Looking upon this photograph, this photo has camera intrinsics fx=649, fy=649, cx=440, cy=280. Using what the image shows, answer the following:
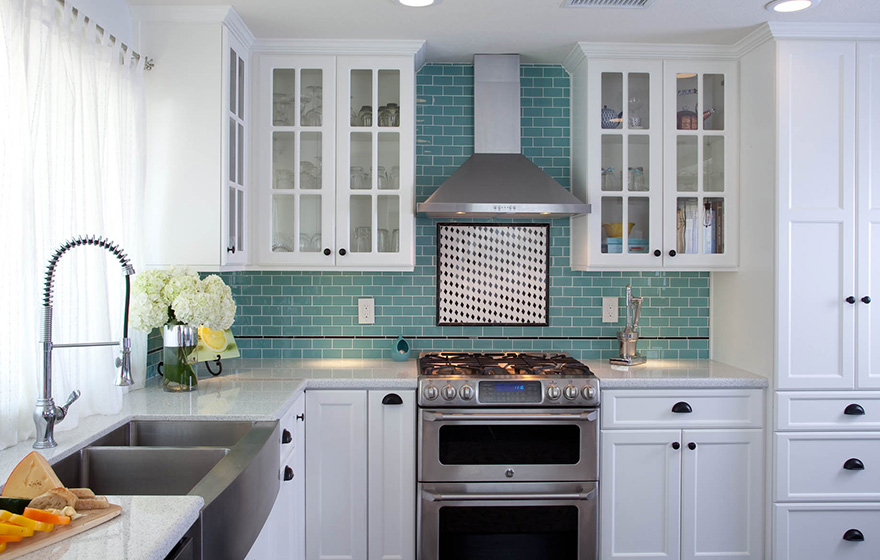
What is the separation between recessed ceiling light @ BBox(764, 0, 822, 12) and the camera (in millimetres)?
2549

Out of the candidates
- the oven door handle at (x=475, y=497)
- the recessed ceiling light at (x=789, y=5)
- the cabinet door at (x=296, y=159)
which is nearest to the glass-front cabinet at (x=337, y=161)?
the cabinet door at (x=296, y=159)

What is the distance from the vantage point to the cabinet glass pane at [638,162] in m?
3.16

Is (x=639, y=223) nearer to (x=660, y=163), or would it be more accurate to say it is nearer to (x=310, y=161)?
(x=660, y=163)

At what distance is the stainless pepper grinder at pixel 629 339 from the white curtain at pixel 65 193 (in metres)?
2.19

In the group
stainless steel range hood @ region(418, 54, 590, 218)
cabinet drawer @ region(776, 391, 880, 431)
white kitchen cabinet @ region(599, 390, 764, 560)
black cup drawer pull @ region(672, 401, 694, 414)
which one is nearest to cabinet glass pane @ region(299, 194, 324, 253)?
stainless steel range hood @ region(418, 54, 590, 218)

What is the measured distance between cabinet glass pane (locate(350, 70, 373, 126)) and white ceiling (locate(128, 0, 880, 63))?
177mm

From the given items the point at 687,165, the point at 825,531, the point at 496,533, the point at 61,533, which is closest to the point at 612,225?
the point at 687,165

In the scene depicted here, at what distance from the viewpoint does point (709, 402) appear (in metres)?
2.88

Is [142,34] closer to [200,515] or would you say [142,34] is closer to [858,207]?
[200,515]

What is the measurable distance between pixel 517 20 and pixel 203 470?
7.12 feet

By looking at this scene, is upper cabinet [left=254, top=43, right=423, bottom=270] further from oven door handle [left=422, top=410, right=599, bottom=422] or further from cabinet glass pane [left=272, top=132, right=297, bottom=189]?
oven door handle [left=422, top=410, right=599, bottom=422]

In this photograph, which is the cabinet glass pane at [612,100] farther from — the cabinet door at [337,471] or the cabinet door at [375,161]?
the cabinet door at [337,471]

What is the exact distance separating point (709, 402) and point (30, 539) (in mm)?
2587

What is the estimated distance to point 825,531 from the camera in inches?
112
